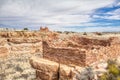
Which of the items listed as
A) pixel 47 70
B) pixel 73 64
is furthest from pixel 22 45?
pixel 73 64

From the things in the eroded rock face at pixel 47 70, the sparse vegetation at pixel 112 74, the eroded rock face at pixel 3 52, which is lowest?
the eroded rock face at pixel 3 52

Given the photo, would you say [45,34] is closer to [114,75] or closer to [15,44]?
[15,44]

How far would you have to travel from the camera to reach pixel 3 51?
1897 centimetres

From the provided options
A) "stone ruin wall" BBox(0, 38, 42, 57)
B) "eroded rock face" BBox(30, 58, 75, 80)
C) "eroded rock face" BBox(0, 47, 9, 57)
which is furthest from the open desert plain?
"stone ruin wall" BBox(0, 38, 42, 57)

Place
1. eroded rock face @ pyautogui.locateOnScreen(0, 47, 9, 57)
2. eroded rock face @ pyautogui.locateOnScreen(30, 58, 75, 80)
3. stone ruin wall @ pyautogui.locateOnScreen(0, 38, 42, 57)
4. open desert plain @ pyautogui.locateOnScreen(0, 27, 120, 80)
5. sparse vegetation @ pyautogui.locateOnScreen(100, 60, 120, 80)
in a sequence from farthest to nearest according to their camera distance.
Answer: stone ruin wall @ pyautogui.locateOnScreen(0, 38, 42, 57), eroded rock face @ pyautogui.locateOnScreen(0, 47, 9, 57), eroded rock face @ pyautogui.locateOnScreen(30, 58, 75, 80), open desert plain @ pyautogui.locateOnScreen(0, 27, 120, 80), sparse vegetation @ pyautogui.locateOnScreen(100, 60, 120, 80)

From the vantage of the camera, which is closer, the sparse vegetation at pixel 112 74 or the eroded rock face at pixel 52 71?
the sparse vegetation at pixel 112 74

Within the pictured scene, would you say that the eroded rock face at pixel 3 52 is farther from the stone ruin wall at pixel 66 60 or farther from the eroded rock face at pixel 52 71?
the eroded rock face at pixel 52 71

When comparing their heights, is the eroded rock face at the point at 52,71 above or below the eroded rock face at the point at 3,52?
above

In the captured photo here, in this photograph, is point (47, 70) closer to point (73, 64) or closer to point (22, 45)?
point (73, 64)

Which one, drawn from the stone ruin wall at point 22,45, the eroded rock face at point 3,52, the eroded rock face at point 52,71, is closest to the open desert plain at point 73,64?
the eroded rock face at point 52,71

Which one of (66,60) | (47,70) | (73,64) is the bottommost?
(47,70)

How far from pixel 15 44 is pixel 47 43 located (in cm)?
1428

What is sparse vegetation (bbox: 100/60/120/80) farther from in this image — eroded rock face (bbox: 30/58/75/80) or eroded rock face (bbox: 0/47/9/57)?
eroded rock face (bbox: 0/47/9/57)

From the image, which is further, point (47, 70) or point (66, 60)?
point (47, 70)
